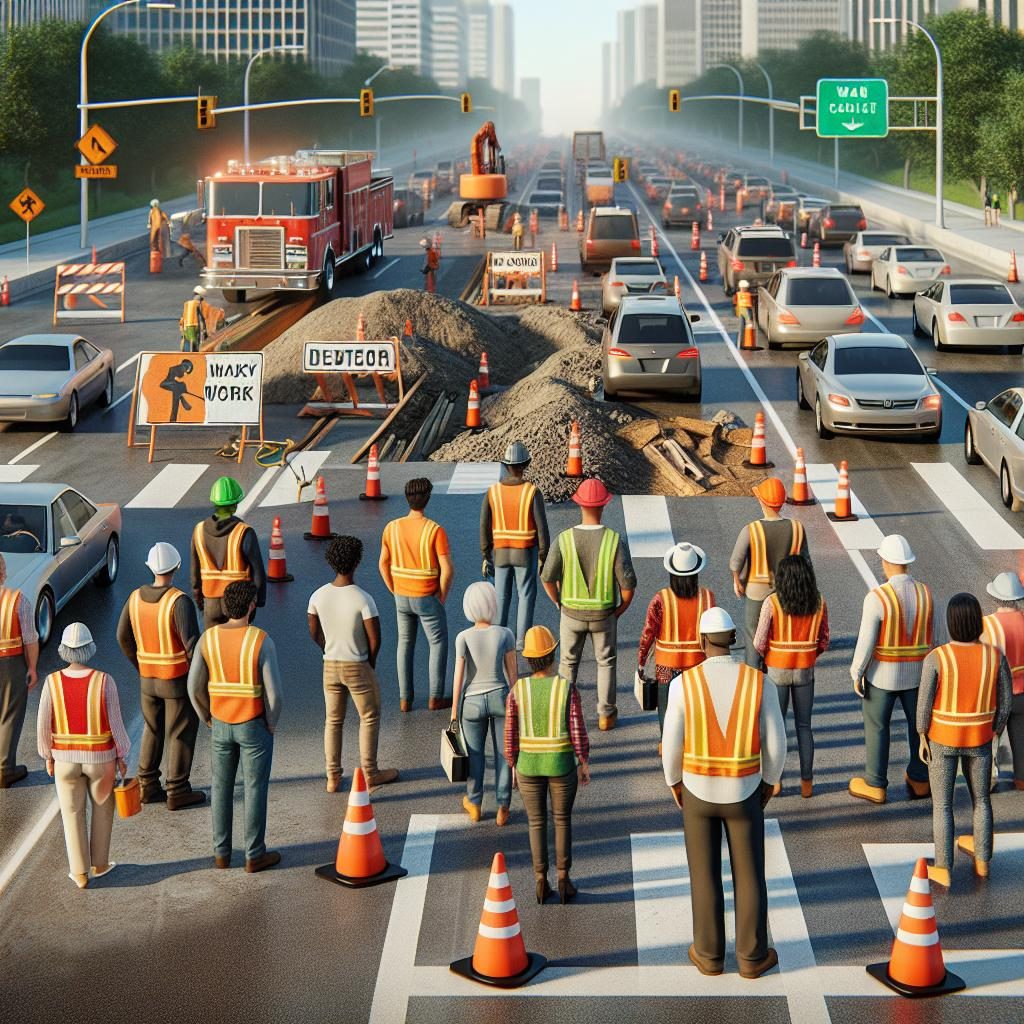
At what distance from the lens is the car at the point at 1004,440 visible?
63.9 feet

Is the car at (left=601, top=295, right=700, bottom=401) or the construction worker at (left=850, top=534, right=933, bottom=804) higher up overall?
the car at (left=601, top=295, right=700, bottom=401)

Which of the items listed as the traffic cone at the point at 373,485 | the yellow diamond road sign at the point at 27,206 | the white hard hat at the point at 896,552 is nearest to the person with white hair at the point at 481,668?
the white hard hat at the point at 896,552

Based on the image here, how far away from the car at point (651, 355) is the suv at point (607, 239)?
1974 centimetres

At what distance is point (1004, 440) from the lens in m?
20.1

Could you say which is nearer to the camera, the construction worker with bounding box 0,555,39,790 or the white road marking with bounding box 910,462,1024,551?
the construction worker with bounding box 0,555,39,790

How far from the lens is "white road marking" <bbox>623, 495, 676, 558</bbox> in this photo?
18172mm

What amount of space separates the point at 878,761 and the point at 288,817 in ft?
12.4

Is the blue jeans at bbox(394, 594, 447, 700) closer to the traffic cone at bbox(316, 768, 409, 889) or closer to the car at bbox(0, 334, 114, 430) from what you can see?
the traffic cone at bbox(316, 768, 409, 889)

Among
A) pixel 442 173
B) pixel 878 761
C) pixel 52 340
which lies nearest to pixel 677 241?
pixel 52 340

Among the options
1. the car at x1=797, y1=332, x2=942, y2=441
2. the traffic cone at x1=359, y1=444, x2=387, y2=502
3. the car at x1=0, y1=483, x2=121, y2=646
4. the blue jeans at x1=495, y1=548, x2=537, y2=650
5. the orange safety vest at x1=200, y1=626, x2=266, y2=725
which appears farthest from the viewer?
the car at x1=797, y1=332, x2=942, y2=441

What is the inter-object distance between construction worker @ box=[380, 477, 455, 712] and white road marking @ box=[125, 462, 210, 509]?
862cm

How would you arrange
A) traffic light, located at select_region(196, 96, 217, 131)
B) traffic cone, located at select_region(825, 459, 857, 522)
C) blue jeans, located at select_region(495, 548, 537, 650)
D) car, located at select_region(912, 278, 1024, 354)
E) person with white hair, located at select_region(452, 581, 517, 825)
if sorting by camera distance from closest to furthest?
1. person with white hair, located at select_region(452, 581, 517, 825)
2. blue jeans, located at select_region(495, 548, 537, 650)
3. traffic cone, located at select_region(825, 459, 857, 522)
4. car, located at select_region(912, 278, 1024, 354)
5. traffic light, located at select_region(196, 96, 217, 131)

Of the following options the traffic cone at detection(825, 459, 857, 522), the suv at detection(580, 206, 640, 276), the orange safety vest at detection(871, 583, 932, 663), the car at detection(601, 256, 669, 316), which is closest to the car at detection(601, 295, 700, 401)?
the traffic cone at detection(825, 459, 857, 522)

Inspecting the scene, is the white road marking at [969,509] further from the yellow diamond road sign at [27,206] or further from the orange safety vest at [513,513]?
the yellow diamond road sign at [27,206]
